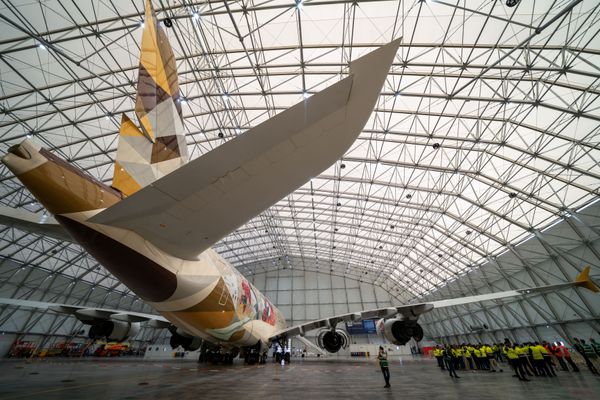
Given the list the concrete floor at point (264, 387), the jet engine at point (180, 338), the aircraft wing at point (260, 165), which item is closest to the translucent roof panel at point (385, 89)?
the jet engine at point (180, 338)

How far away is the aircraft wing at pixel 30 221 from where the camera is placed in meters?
4.93

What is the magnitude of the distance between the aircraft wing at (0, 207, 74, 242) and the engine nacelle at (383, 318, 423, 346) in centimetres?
1235

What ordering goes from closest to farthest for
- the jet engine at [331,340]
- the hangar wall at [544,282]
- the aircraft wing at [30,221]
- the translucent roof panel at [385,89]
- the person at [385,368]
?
the aircraft wing at [30,221] → the person at [385,368] → the translucent roof panel at [385,89] → the jet engine at [331,340] → the hangar wall at [544,282]

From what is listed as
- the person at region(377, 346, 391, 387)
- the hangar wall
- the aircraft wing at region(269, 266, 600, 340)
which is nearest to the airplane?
the person at region(377, 346, 391, 387)

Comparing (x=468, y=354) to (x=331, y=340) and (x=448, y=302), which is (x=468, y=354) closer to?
(x=448, y=302)

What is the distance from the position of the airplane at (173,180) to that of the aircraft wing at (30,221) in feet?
0.08

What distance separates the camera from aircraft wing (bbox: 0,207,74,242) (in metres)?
4.93

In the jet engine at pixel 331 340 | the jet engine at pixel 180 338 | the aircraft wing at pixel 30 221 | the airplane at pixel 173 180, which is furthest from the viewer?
the jet engine at pixel 331 340

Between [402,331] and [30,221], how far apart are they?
519 inches

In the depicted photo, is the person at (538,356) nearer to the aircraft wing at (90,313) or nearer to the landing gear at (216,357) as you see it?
the landing gear at (216,357)

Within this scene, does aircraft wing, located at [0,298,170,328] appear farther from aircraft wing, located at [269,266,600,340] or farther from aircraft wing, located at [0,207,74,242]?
aircraft wing, located at [269,266,600,340]

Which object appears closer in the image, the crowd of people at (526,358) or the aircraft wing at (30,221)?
the aircraft wing at (30,221)

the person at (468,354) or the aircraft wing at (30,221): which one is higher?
the aircraft wing at (30,221)

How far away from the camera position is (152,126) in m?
6.19
